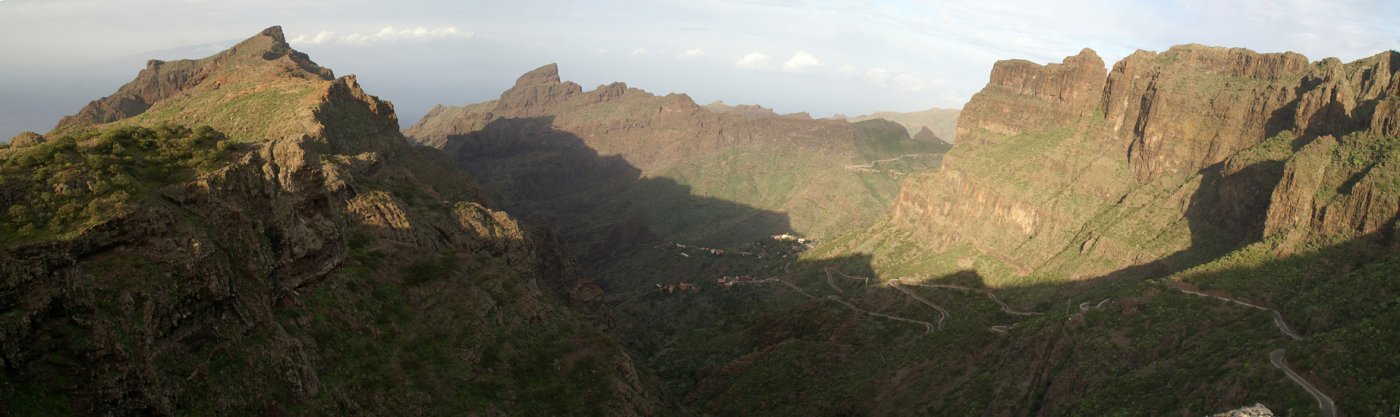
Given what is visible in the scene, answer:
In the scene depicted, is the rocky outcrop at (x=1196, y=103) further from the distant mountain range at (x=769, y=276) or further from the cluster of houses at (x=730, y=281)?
the cluster of houses at (x=730, y=281)

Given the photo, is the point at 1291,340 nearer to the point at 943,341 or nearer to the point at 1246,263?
the point at 1246,263

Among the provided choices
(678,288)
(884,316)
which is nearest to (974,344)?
(884,316)

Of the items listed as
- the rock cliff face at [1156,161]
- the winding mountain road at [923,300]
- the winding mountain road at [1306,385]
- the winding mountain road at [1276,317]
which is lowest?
the winding mountain road at [923,300]

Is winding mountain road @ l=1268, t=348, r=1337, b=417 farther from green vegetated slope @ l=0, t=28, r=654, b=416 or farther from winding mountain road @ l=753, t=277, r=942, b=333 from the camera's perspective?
winding mountain road @ l=753, t=277, r=942, b=333

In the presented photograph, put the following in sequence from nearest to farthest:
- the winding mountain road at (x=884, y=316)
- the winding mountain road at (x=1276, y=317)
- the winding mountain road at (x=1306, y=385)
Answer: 1. the winding mountain road at (x=1306, y=385)
2. the winding mountain road at (x=1276, y=317)
3. the winding mountain road at (x=884, y=316)

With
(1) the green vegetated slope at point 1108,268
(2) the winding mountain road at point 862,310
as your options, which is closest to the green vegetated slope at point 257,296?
(1) the green vegetated slope at point 1108,268

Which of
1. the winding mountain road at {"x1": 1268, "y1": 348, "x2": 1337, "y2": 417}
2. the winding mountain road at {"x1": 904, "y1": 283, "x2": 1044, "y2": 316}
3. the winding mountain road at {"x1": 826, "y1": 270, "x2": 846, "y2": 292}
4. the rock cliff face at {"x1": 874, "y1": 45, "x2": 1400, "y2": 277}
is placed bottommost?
the winding mountain road at {"x1": 826, "y1": 270, "x2": 846, "y2": 292}

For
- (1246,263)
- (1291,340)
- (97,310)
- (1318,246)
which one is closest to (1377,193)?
(1318,246)

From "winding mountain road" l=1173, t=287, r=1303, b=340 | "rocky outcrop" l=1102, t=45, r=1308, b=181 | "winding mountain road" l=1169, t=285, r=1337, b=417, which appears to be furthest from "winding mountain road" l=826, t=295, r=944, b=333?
"rocky outcrop" l=1102, t=45, r=1308, b=181
